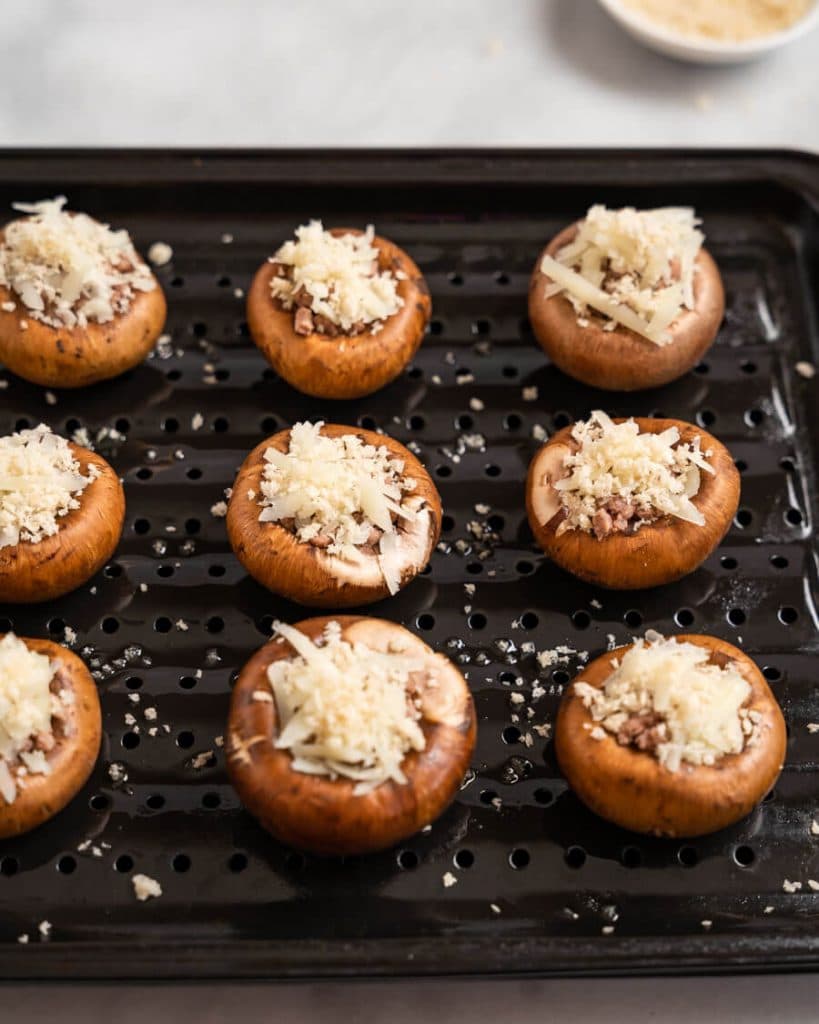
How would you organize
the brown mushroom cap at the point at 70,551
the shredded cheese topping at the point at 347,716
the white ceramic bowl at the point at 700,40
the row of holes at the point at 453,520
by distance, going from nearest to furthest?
the shredded cheese topping at the point at 347,716, the brown mushroom cap at the point at 70,551, the row of holes at the point at 453,520, the white ceramic bowl at the point at 700,40

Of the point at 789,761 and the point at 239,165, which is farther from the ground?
the point at 239,165

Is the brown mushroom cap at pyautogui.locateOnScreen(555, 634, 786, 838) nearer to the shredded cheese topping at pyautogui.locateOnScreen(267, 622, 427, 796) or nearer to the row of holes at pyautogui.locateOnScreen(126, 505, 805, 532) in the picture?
the shredded cheese topping at pyautogui.locateOnScreen(267, 622, 427, 796)

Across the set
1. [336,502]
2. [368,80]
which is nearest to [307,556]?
[336,502]

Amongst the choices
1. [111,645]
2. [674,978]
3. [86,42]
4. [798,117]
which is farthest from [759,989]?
[86,42]

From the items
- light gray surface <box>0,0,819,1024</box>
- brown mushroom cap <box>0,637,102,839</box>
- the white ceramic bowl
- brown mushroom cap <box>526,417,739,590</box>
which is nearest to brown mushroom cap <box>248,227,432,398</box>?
brown mushroom cap <box>526,417,739,590</box>

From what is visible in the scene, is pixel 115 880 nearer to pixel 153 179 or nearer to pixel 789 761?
pixel 789 761

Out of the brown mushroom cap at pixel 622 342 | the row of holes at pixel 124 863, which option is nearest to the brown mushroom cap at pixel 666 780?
the row of holes at pixel 124 863

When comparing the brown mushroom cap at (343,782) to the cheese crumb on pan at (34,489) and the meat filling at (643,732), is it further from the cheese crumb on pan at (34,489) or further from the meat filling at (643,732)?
the cheese crumb on pan at (34,489)
